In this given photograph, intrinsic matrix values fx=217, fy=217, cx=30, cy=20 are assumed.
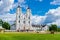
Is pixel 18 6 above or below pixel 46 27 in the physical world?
above

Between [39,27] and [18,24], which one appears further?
[39,27]

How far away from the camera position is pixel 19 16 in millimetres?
154750

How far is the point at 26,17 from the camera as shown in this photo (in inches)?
6161

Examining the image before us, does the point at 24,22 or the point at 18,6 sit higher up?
the point at 18,6

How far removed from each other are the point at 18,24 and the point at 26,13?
10923 mm

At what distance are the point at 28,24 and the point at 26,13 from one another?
8.52 m

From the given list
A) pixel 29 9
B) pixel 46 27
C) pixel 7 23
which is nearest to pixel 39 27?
pixel 46 27

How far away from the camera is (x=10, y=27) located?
157 metres

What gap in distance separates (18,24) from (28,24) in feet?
24.2

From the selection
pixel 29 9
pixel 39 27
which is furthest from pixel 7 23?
pixel 39 27

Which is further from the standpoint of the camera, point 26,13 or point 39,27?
point 39,27

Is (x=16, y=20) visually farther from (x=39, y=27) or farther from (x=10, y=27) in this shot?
(x=39, y=27)

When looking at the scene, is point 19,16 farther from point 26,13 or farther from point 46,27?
point 46,27

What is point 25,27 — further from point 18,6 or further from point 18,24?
point 18,6
